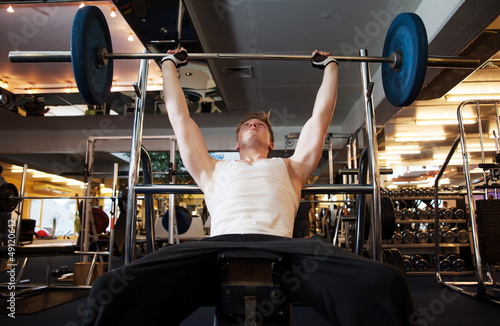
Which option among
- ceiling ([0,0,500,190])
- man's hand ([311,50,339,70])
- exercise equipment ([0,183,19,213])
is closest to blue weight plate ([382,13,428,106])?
man's hand ([311,50,339,70])

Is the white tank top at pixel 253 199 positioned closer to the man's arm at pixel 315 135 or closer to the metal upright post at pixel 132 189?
the man's arm at pixel 315 135

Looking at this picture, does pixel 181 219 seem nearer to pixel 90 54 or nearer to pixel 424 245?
pixel 424 245

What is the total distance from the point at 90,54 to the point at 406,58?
1.27 metres

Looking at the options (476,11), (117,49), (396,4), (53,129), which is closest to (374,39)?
(396,4)

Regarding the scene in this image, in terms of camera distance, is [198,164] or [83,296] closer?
[198,164]

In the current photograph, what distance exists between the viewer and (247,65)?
462cm

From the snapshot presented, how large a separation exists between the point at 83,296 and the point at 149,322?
2.48 m

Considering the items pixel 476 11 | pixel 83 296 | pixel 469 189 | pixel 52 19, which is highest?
pixel 52 19

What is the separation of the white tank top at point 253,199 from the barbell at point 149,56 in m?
0.50

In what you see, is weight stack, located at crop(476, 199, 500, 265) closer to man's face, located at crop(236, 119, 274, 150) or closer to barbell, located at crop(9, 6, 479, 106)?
barbell, located at crop(9, 6, 479, 106)

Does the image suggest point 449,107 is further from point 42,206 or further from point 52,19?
point 42,206

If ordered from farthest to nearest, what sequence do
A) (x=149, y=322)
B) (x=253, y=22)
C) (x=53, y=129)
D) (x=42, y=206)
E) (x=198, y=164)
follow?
1. (x=42, y=206)
2. (x=53, y=129)
3. (x=253, y=22)
4. (x=198, y=164)
5. (x=149, y=322)

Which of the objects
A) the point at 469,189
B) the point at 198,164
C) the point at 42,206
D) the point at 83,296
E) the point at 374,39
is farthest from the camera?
the point at 42,206

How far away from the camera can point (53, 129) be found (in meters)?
7.26
